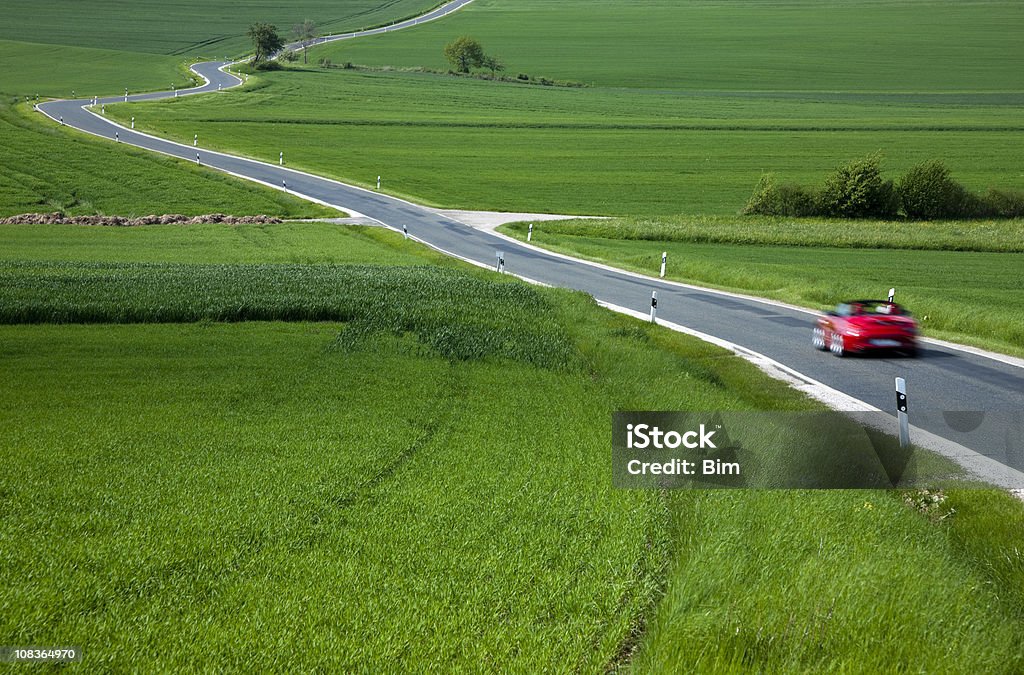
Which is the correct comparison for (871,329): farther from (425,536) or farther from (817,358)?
(425,536)

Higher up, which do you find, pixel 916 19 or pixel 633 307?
pixel 916 19

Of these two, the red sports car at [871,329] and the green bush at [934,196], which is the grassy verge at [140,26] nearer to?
the green bush at [934,196]

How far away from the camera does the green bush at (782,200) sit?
2330 inches

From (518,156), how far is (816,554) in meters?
76.9

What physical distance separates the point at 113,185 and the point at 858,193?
1828 inches

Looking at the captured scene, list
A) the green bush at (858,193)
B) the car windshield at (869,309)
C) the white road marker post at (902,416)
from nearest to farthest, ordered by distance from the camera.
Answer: the white road marker post at (902,416) → the car windshield at (869,309) → the green bush at (858,193)

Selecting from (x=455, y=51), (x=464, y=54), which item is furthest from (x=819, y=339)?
(x=455, y=51)

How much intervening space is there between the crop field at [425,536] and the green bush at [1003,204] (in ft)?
163

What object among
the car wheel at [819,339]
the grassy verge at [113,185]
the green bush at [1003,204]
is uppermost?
the green bush at [1003,204]

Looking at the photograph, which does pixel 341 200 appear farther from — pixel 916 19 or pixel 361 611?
pixel 916 19

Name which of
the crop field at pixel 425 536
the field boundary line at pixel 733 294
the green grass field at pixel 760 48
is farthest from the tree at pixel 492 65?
the crop field at pixel 425 536

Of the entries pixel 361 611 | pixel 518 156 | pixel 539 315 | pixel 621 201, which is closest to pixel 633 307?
pixel 539 315

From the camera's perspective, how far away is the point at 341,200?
194ft

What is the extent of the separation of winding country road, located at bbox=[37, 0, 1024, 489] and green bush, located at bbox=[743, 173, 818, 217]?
1982 cm
